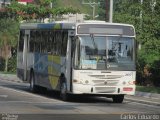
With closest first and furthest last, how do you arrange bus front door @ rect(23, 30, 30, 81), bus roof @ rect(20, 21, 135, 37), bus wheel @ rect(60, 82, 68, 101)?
bus roof @ rect(20, 21, 135, 37) → bus wheel @ rect(60, 82, 68, 101) → bus front door @ rect(23, 30, 30, 81)

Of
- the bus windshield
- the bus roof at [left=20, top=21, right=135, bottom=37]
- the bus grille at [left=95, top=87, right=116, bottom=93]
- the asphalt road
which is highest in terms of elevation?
the bus roof at [left=20, top=21, right=135, bottom=37]

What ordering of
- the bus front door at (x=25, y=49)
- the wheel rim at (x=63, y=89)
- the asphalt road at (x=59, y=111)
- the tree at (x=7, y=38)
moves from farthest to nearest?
the tree at (x=7, y=38) → the bus front door at (x=25, y=49) → the wheel rim at (x=63, y=89) → the asphalt road at (x=59, y=111)

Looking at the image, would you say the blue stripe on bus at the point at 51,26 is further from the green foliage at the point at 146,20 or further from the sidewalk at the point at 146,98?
the sidewalk at the point at 146,98

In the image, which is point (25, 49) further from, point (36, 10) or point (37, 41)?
point (36, 10)

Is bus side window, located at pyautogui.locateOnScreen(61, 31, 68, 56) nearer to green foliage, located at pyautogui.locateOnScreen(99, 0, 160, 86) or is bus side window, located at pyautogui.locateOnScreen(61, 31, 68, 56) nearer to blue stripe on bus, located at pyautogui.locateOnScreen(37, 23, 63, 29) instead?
blue stripe on bus, located at pyautogui.locateOnScreen(37, 23, 63, 29)

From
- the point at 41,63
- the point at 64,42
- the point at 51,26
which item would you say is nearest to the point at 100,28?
the point at 64,42

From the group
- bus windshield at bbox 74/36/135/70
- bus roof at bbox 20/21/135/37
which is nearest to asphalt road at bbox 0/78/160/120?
bus windshield at bbox 74/36/135/70

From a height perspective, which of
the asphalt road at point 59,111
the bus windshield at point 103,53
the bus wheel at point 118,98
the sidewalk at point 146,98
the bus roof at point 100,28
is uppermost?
the bus roof at point 100,28

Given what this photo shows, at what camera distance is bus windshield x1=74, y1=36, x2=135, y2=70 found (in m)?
23.9

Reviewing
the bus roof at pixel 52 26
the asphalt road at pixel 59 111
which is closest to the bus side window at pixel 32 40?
the bus roof at pixel 52 26

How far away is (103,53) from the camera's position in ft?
78.8

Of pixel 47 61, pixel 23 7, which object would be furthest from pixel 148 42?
pixel 23 7

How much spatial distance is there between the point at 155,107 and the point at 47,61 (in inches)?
246

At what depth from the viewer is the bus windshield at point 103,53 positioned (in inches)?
940
